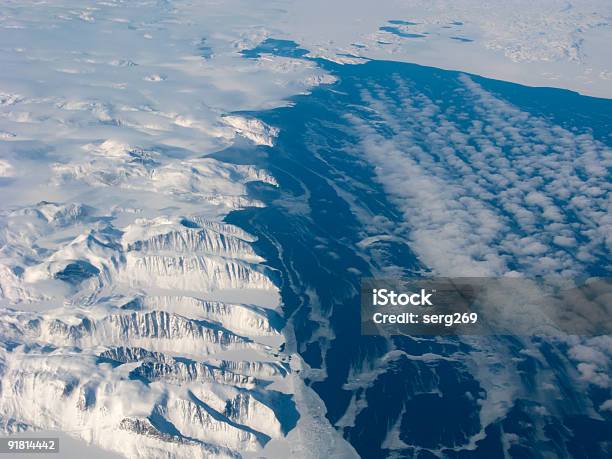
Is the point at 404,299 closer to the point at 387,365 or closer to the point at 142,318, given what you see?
the point at 387,365

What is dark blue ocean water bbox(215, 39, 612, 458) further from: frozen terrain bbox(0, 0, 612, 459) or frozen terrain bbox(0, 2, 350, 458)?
frozen terrain bbox(0, 2, 350, 458)

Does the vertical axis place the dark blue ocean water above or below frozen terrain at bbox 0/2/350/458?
below

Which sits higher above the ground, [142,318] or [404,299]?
[142,318]
